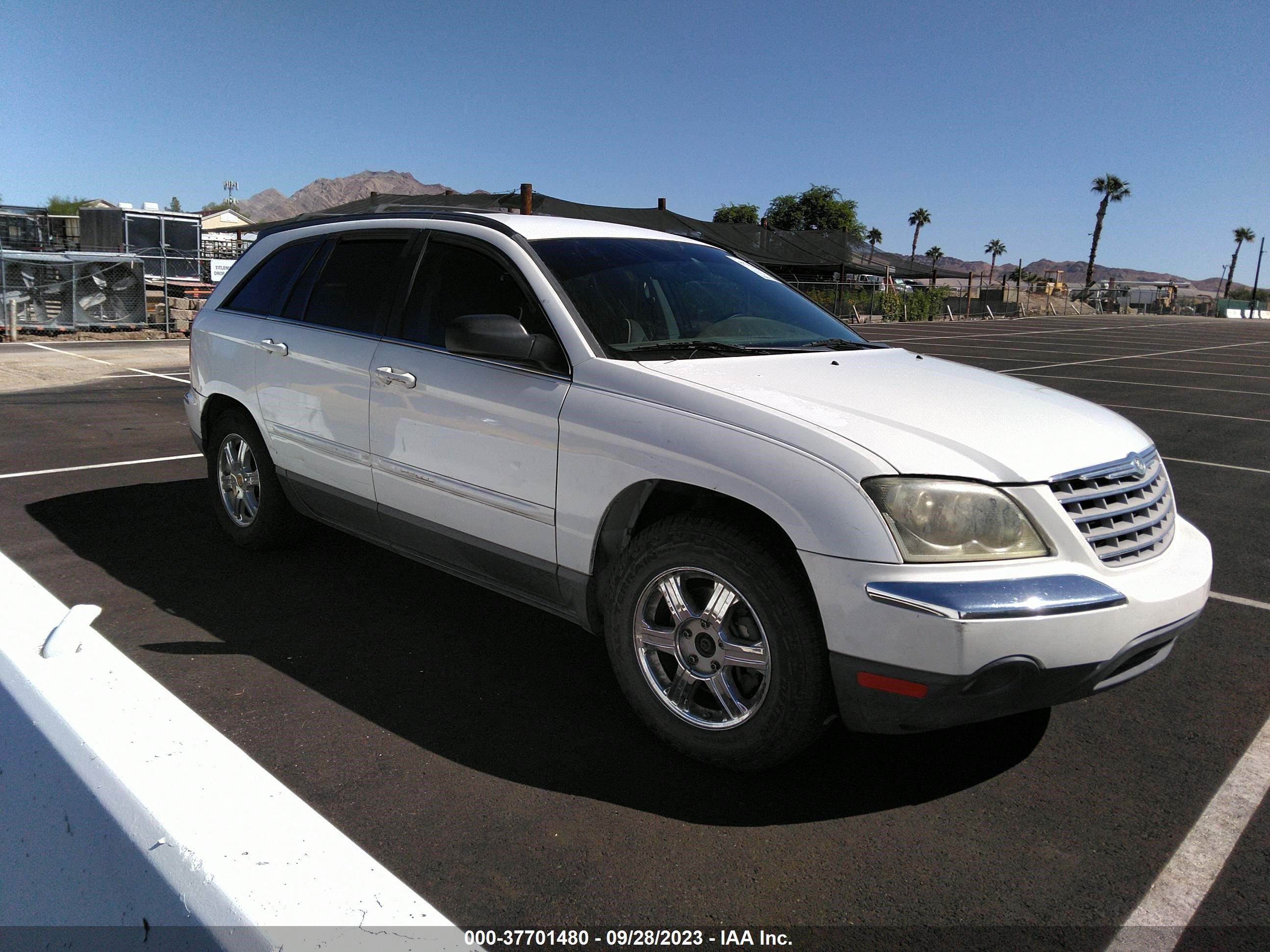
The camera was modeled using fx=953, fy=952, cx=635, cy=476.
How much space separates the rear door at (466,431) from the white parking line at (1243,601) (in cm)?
352

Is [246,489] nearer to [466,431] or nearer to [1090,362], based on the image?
[466,431]

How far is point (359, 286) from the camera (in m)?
4.40

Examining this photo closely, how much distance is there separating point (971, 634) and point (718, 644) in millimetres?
776

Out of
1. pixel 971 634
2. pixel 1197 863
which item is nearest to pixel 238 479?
pixel 971 634

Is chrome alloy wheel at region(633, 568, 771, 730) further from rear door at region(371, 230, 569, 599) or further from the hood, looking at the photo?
the hood

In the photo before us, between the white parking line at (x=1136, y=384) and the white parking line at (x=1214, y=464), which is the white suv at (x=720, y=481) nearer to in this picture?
the white parking line at (x=1214, y=464)

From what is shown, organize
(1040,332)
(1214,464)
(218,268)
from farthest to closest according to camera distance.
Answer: (1040,332)
(218,268)
(1214,464)

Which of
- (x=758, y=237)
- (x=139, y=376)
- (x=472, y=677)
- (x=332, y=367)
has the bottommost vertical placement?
(x=139, y=376)

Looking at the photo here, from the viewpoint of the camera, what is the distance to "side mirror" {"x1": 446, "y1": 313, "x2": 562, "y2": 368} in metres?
3.36


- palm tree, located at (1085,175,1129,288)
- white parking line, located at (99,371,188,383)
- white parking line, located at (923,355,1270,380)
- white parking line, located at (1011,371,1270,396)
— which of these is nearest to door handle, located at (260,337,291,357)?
white parking line, located at (99,371,188,383)

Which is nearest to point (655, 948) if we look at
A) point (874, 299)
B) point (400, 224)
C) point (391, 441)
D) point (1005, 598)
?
point (1005, 598)

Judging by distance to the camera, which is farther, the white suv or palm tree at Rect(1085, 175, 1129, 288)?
palm tree at Rect(1085, 175, 1129, 288)

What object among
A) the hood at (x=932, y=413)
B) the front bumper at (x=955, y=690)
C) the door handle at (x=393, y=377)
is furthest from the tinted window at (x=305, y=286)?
the front bumper at (x=955, y=690)

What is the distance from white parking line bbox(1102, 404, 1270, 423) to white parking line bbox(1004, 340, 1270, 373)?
12.2 ft
